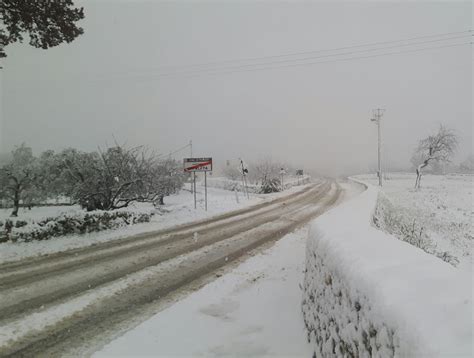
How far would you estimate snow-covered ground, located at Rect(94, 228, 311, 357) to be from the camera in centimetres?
403

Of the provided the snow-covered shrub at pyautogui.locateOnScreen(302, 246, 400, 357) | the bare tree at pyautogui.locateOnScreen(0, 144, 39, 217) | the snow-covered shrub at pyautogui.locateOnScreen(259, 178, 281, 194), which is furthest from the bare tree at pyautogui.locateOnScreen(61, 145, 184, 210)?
the snow-covered shrub at pyautogui.locateOnScreen(259, 178, 281, 194)

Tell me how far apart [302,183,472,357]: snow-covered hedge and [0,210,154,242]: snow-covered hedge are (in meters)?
10.0

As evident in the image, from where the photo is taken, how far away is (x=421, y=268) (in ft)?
8.46

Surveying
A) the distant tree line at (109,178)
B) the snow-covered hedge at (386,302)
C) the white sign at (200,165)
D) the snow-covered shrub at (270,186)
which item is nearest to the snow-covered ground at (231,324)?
the snow-covered hedge at (386,302)

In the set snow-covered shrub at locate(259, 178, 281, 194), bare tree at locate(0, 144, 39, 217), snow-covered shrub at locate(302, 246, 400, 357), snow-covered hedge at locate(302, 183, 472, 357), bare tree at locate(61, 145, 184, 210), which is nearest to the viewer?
snow-covered hedge at locate(302, 183, 472, 357)

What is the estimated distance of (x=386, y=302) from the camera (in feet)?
6.75

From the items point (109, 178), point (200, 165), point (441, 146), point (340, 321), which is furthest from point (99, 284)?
point (441, 146)

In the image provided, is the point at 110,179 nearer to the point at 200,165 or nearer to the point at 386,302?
the point at 200,165

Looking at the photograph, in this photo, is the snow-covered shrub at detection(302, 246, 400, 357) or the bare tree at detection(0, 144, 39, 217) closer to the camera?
the snow-covered shrub at detection(302, 246, 400, 357)

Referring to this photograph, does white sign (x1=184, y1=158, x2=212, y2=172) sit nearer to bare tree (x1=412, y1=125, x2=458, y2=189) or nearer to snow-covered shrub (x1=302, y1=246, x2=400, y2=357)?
snow-covered shrub (x1=302, y1=246, x2=400, y2=357)

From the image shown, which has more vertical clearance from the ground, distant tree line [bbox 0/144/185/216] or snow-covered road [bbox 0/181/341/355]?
distant tree line [bbox 0/144/185/216]

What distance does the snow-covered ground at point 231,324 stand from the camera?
403cm

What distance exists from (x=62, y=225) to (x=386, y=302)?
11.6m

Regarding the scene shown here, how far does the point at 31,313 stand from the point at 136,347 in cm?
229
